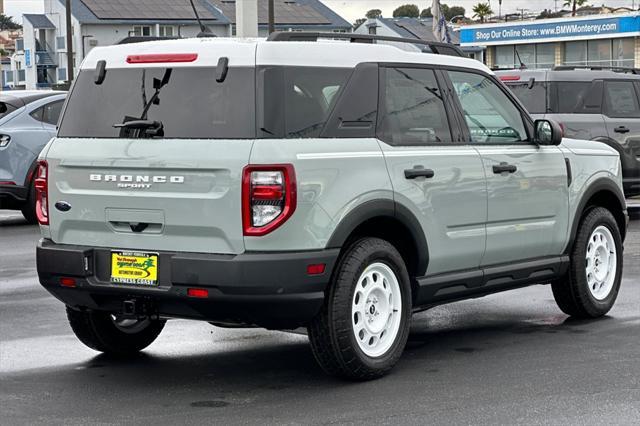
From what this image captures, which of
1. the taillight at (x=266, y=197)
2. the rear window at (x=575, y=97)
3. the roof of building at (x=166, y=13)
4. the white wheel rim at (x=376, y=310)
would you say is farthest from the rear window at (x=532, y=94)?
the roof of building at (x=166, y=13)

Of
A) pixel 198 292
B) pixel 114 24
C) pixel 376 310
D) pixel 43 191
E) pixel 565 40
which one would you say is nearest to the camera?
pixel 198 292

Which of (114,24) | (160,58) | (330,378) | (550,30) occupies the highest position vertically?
(114,24)

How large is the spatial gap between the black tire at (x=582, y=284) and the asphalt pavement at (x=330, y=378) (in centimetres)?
11

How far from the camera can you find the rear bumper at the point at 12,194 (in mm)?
15758

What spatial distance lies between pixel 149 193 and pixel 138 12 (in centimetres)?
8546

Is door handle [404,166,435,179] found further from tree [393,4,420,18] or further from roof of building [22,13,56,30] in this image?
tree [393,4,420,18]

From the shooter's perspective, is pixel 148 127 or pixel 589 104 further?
pixel 589 104

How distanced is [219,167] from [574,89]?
1177 cm

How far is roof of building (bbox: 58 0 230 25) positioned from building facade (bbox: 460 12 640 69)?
24.1m

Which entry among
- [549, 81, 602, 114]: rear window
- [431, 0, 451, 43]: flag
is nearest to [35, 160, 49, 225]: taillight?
[549, 81, 602, 114]: rear window

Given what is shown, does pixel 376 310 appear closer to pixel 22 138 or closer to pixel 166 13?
pixel 22 138

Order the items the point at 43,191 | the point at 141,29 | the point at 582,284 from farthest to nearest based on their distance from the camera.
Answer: the point at 141,29
the point at 582,284
the point at 43,191

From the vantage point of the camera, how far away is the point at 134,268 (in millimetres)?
6805

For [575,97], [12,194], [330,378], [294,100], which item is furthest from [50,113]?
[294,100]
